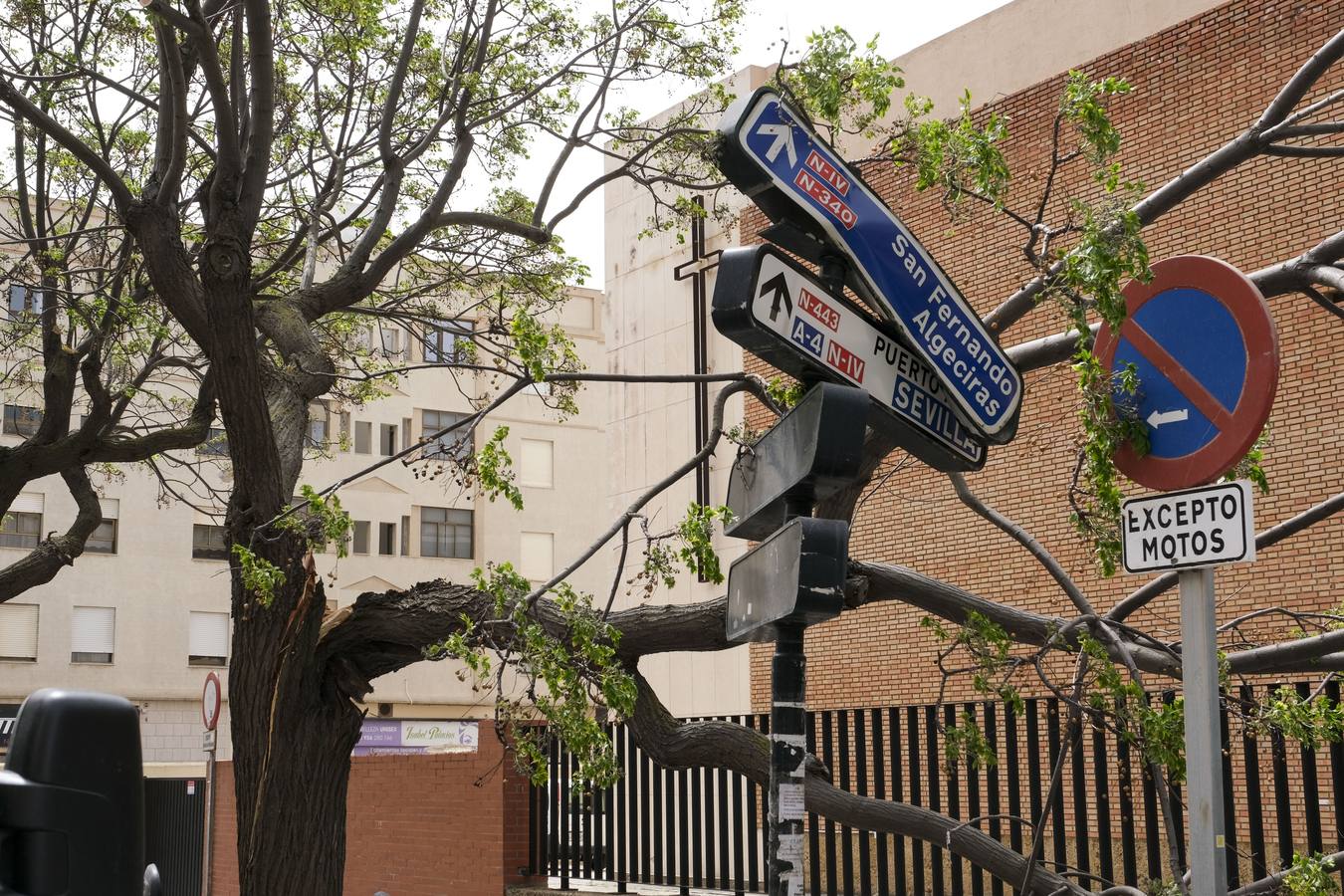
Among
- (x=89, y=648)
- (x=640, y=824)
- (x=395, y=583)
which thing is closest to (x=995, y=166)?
(x=640, y=824)

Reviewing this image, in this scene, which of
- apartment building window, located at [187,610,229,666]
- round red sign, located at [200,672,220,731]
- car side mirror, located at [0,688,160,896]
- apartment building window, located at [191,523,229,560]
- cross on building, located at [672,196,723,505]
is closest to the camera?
car side mirror, located at [0,688,160,896]

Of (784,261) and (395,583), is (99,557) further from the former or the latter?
(784,261)

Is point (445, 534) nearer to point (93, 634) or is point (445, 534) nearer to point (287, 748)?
point (93, 634)

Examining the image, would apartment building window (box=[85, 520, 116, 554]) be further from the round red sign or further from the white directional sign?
the white directional sign

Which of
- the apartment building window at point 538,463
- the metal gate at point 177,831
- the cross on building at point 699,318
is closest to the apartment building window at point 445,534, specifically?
the apartment building window at point 538,463

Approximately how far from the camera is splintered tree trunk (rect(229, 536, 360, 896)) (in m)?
9.60

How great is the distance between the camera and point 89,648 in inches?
1700

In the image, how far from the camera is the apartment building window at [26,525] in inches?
1647

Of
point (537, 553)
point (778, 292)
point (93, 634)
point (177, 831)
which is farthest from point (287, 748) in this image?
point (537, 553)

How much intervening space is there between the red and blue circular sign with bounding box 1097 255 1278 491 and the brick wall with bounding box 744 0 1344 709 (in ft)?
38.0

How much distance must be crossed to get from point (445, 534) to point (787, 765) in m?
48.2

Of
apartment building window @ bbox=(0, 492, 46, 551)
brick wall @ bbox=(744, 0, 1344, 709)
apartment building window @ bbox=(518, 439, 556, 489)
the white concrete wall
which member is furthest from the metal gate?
apartment building window @ bbox=(518, 439, 556, 489)

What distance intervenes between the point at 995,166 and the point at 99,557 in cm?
4233

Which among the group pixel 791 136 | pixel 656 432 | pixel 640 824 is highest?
pixel 656 432
